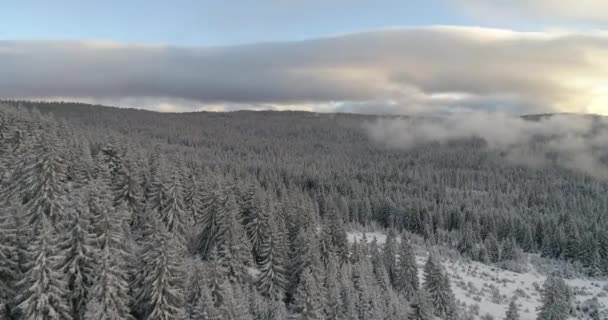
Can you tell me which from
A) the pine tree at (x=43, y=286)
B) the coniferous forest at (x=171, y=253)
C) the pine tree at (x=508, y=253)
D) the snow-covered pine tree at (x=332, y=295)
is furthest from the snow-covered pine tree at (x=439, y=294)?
the pine tree at (x=508, y=253)

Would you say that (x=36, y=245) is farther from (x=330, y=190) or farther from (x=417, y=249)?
(x=330, y=190)

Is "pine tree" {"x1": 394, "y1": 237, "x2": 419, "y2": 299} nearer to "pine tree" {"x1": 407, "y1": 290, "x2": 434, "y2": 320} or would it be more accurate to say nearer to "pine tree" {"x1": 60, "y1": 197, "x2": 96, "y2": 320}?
"pine tree" {"x1": 407, "y1": 290, "x2": 434, "y2": 320}

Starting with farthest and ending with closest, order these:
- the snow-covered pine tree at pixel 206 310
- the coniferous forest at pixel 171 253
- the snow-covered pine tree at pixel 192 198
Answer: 1. the snow-covered pine tree at pixel 192 198
2. the coniferous forest at pixel 171 253
3. the snow-covered pine tree at pixel 206 310

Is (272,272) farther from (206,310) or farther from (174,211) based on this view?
(206,310)

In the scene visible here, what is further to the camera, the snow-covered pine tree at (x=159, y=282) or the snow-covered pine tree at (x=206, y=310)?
the snow-covered pine tree at (x=159, y=282)

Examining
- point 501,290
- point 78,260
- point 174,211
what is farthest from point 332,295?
point 501,290

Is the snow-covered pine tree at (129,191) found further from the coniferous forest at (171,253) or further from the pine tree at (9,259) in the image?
the pine tree at (9,259)

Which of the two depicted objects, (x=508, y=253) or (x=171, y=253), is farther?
(x=508, y=253)
